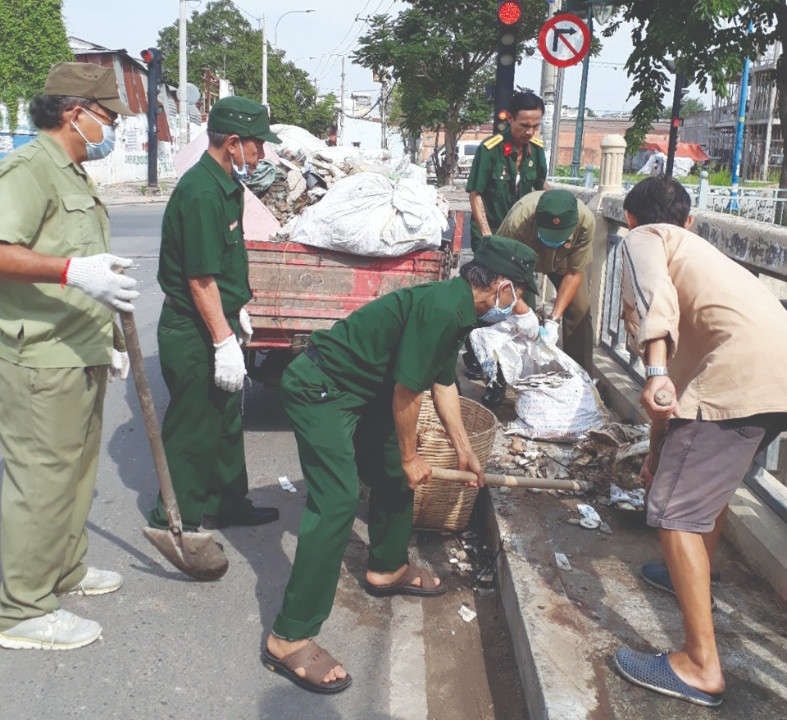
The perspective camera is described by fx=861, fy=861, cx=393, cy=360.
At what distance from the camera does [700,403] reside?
2.81m

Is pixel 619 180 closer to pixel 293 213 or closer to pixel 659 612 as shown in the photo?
pixel 293 213

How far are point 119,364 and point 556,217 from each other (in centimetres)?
281

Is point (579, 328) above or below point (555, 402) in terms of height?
above

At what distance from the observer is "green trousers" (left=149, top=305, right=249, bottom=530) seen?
400 cm

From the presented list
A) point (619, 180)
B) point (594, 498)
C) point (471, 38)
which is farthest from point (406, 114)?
point (594, 498)

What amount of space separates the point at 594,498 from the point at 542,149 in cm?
317

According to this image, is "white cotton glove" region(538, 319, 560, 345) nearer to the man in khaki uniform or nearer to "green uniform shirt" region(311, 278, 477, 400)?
"green uniform shirt" region(311, 278, 477, 400)

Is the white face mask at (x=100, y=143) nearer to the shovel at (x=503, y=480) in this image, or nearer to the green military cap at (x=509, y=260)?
the green military cap at (x=509, y=260)

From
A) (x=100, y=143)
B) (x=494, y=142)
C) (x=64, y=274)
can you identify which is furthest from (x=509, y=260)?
(x=494, y=142)

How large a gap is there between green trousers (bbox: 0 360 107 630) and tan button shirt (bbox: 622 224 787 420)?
210 cm

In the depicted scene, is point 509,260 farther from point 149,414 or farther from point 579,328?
point 579,328

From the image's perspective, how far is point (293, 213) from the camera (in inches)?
245

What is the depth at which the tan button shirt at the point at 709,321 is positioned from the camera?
276 cm

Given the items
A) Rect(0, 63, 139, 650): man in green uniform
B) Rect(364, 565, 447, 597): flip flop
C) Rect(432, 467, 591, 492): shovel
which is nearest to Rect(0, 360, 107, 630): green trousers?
Rect(0, 63, 139, 650): man in green uniform
